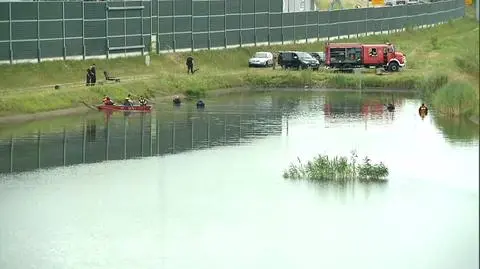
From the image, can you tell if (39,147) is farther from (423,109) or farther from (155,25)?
(155,25)

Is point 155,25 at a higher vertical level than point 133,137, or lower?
higher

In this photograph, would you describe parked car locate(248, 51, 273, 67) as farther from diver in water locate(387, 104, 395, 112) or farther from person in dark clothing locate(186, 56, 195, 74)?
diver in water locate(387, 104, 395, 112)

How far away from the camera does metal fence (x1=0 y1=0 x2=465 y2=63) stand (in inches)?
2603

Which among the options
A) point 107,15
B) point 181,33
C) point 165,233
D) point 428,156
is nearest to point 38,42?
point 107,15

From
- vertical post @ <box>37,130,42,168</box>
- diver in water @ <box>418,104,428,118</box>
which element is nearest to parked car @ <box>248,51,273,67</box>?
diver in water @ <box>418,104,428,118</box>

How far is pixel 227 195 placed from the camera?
137ft

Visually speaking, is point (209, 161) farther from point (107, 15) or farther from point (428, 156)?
point (107, 15)

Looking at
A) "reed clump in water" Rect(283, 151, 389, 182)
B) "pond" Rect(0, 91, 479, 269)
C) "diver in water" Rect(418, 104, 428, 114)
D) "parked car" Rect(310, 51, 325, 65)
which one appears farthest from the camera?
"parked car" Rect(310, 51, 325, 65)

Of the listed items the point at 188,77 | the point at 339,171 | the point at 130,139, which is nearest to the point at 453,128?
the point at 339,171

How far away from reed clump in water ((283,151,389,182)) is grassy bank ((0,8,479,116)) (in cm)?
820

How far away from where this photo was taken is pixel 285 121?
197 ft

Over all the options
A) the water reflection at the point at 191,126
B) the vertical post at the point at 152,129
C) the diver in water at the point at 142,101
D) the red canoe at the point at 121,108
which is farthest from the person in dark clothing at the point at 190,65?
the vertical post at the point at 152,129

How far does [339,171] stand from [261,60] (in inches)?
1394

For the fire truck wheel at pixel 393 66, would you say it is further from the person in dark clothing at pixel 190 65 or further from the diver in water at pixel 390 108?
the diver in water at pixel 390 108
